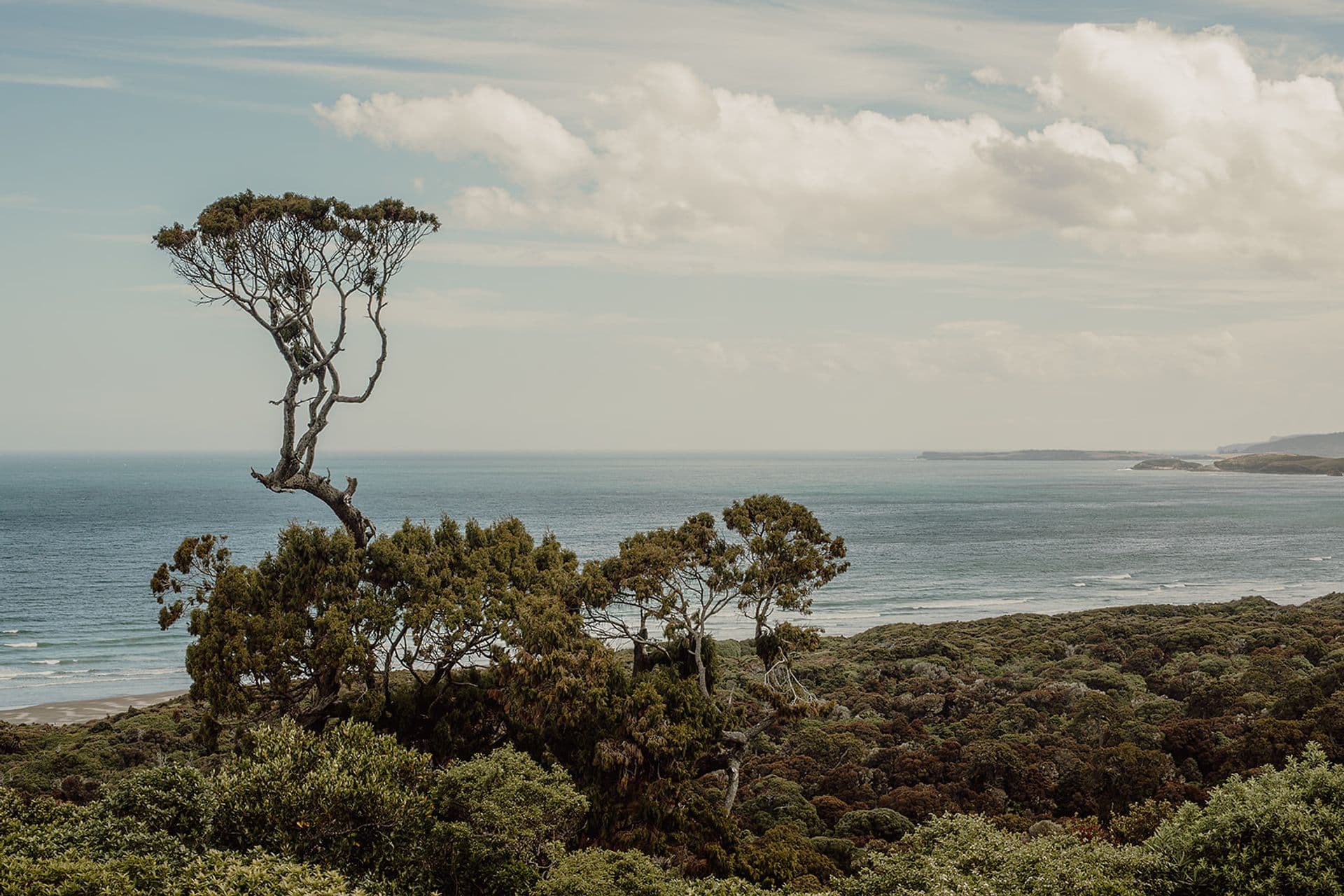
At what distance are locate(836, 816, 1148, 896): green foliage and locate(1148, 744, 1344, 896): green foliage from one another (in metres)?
0.53

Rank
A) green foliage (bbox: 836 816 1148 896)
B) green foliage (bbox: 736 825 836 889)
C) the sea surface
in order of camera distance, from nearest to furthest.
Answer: green foliage (bbox: 836 816 1148 896)
green foliage (bbox: 736 825 836 889)
the sea surface

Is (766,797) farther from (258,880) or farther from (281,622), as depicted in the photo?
(258,880)

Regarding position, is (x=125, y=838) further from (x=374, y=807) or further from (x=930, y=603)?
(x=930, y=603)

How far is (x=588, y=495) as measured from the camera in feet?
541

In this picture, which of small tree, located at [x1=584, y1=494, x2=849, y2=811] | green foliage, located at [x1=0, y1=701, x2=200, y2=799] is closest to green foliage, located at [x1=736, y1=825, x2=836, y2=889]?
small tree, located at [x1=584, y1=494, x2=849, y2=811]

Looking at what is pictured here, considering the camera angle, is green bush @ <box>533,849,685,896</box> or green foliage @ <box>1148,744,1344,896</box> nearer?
green foliage @ <box>1148,744,1344,896</box>

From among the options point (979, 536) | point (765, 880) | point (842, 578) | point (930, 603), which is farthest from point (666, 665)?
point (979, 536)

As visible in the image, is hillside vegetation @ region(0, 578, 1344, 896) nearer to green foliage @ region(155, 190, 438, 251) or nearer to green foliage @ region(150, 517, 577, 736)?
green foliage @ region(150, 517, 577, 736)

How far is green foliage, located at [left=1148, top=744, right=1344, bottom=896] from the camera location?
36.8ft

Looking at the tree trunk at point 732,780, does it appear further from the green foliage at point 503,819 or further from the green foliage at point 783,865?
the green foliage at point 503,819

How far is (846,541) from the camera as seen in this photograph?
102 meters

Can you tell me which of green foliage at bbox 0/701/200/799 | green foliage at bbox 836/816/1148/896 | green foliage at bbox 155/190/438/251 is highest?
green foliage at bbox 155/190/438/251

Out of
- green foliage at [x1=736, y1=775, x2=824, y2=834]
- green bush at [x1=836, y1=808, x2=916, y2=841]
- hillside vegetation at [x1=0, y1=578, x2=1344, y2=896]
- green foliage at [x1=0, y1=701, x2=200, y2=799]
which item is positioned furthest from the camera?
green foliage at [x1=0, y1=701, x2=200, y2=799]

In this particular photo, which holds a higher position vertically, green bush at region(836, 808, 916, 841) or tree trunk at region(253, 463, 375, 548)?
tree trunk at region(253, 463, 375, 548)
